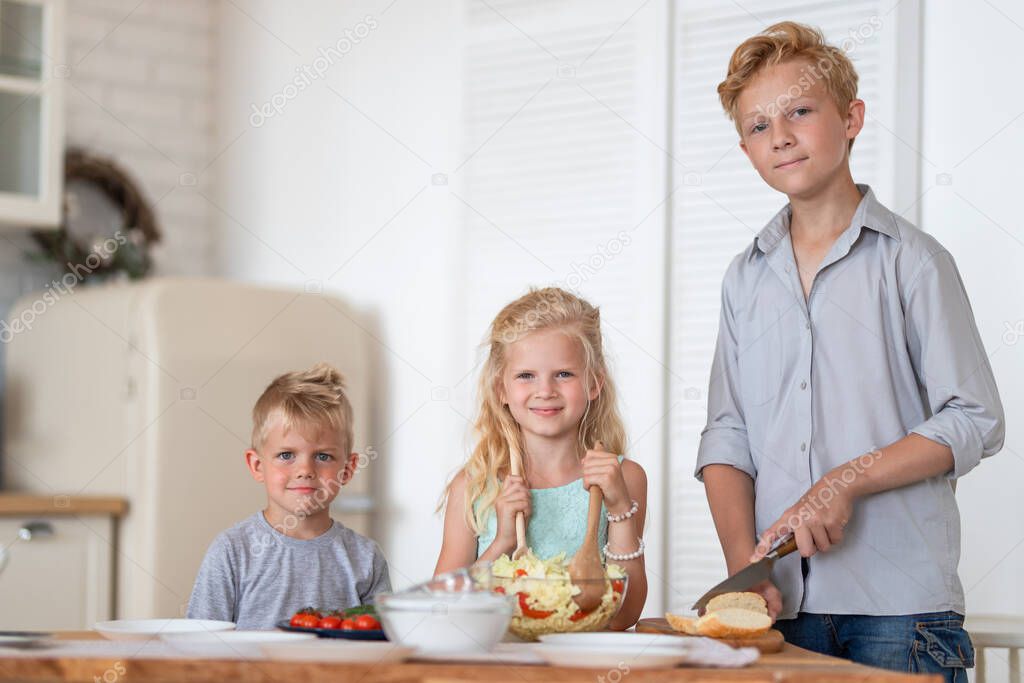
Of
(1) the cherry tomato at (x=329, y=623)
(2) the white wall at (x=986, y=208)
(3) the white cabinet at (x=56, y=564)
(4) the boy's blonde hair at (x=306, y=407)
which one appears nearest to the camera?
(1) the cherry tomato at (x=329, y=623)

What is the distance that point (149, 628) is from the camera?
1.44 m

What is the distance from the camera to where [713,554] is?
9.73 feet

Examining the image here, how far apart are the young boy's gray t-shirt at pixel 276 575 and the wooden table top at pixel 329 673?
621 millimetres

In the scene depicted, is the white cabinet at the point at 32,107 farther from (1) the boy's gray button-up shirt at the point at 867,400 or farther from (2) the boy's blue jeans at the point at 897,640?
(2) the boy's blue jeans at the point at 897,640

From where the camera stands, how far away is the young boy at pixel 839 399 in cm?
173

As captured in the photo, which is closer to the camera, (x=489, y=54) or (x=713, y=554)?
(x=713, y=554)

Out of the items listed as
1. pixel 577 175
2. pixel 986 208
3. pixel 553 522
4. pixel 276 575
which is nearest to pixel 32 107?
pixel 577 175

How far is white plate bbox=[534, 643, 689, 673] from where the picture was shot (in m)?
1.23

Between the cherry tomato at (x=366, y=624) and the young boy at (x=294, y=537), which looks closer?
the cherry tomato at (x=366, y=624)

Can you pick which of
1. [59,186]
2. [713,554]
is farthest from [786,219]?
[59,186]

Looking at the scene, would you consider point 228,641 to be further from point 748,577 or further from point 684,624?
point 748,577

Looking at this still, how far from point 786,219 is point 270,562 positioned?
990 mm

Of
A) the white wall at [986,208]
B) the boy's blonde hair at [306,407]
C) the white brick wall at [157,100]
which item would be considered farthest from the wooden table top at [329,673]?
the white brick wall at [157,100]

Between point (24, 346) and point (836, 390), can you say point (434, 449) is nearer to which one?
point (24, 346)
